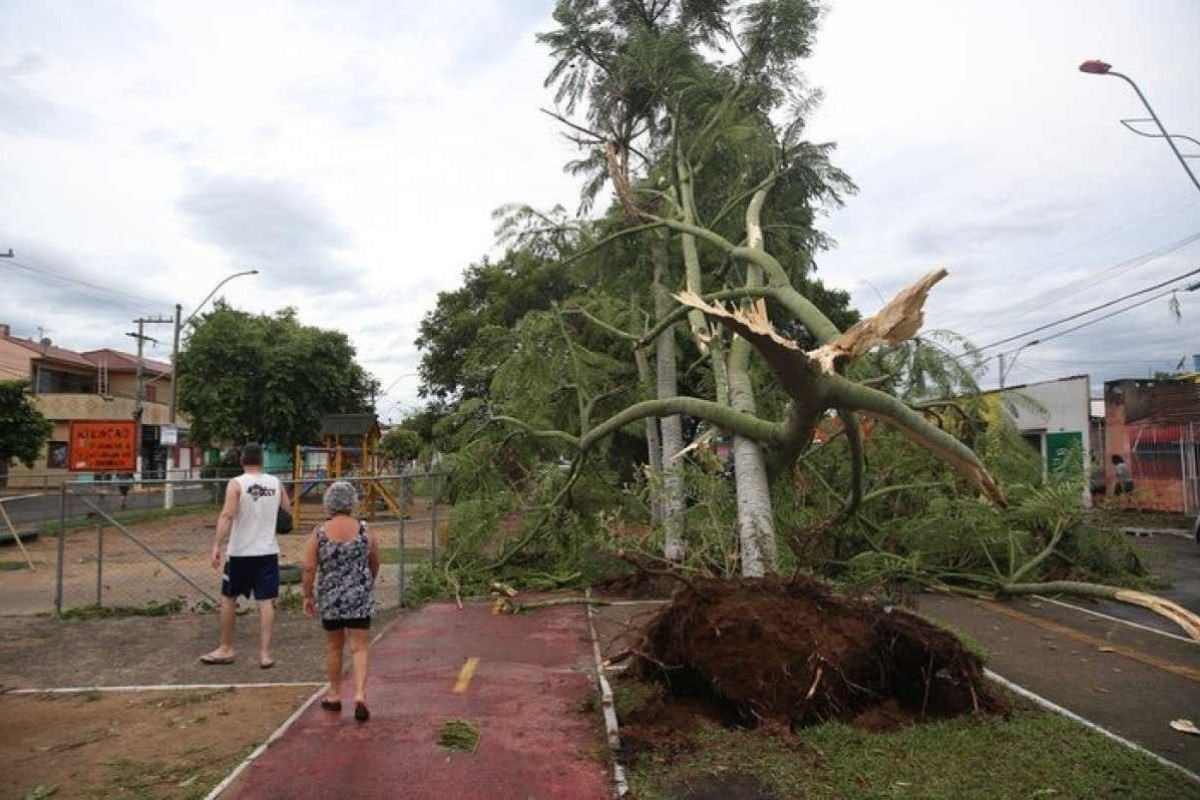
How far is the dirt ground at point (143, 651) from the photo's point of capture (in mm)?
6438

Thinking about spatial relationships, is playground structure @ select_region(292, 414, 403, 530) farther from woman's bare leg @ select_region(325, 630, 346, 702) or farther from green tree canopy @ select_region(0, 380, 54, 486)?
woman's bare leg @ select_region(325, 630, 346, 702)

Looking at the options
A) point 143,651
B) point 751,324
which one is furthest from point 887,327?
point 143,651

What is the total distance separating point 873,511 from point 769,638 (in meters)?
5.63

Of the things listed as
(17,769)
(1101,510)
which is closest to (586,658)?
(17,769)

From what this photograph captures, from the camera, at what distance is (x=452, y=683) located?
246 inches

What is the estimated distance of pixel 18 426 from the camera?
2506cm

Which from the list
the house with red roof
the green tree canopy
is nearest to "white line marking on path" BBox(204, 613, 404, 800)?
the green tree canopy

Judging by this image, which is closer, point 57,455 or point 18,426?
point 18,426

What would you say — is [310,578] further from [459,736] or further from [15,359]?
[15,359]

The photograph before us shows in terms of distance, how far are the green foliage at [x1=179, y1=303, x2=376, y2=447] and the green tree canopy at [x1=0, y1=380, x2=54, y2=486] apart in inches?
191

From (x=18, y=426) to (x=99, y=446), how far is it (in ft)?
14.5

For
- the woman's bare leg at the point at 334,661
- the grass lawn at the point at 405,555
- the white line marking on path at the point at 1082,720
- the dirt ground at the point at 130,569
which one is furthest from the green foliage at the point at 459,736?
the grass lawn at the point at 405,555

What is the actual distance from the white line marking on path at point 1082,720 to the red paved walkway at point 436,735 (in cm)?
281

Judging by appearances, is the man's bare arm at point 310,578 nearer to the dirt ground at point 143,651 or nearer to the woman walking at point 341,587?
the woman walking at point 341,587
